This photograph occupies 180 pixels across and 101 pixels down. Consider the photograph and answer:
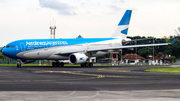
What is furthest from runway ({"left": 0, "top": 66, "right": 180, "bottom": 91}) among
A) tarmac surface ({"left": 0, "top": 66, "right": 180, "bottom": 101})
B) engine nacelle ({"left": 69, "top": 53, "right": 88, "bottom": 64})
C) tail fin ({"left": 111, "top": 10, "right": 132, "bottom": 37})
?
tail fin ({"left": 111, "top": 10, "right": 132, "bottom": 37})

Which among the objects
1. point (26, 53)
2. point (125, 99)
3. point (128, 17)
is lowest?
point (125, 99)

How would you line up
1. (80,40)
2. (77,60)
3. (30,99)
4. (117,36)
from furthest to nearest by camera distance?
(117,36), (80,40), (77,60), (30,99)

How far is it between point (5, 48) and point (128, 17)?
25220 mm

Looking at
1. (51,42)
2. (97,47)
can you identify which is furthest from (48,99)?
(97,47)

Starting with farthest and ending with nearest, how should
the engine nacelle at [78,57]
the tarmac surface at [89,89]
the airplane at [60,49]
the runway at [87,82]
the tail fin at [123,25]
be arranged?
1. the tail fin at [123,25]
2. the airplane at [60,49]
3. the engine nacelle at [78,57]
4. the runway at [87,82]
5. the tarmac surface at [89,89]

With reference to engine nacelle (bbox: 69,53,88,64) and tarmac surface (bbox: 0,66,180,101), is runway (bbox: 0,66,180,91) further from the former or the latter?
engine nacelle (bbox: 69,53,88,64)

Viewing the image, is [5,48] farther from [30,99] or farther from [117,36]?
[30,99]

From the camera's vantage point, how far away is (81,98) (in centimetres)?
1255

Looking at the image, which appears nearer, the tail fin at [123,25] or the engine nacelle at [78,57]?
the engine nacelle at [78,57]

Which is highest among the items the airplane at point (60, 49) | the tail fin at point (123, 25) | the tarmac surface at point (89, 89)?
the tail fin at point (123, 25)

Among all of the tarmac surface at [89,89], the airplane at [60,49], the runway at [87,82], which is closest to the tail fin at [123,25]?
the airplane at [60,49]

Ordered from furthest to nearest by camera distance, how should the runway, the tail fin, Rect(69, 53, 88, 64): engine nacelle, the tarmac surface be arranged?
the tail fin, Rect(69, 53, 88, 64): engine nacelle, the runway, the tarmac surface

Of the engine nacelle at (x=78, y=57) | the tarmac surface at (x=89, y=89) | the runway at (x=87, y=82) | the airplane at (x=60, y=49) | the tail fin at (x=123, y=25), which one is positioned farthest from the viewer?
the tail fin at (x=123, y=25)

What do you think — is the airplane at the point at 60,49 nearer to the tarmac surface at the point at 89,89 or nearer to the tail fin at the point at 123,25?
the tail fin at the point at 123,25
